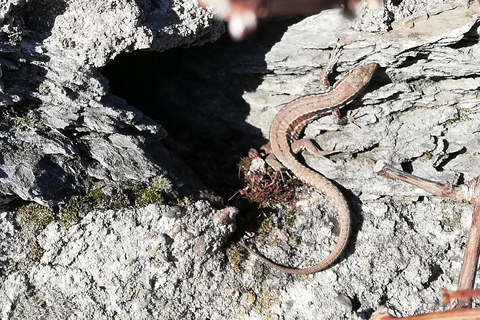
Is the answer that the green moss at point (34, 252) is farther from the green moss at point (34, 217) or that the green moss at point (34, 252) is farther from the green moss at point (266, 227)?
the green moss at point (266, 227)

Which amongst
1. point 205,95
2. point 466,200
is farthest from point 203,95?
point 466,200

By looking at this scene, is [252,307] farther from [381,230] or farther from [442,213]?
[442,213]

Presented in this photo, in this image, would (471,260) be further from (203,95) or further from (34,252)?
(203,95)

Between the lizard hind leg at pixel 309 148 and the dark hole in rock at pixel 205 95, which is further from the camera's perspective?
the lizard hind leg at pixel 309 148

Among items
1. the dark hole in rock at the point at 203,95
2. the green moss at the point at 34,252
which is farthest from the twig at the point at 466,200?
the green moss at the point at 34,252

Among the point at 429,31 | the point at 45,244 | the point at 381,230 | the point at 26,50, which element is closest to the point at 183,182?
the point at 45,244

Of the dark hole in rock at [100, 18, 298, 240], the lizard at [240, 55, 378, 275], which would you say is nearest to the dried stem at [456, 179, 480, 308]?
the lizard at [240, 55, 378, 275]

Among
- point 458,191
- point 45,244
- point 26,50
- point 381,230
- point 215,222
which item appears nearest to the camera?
point 458,191
